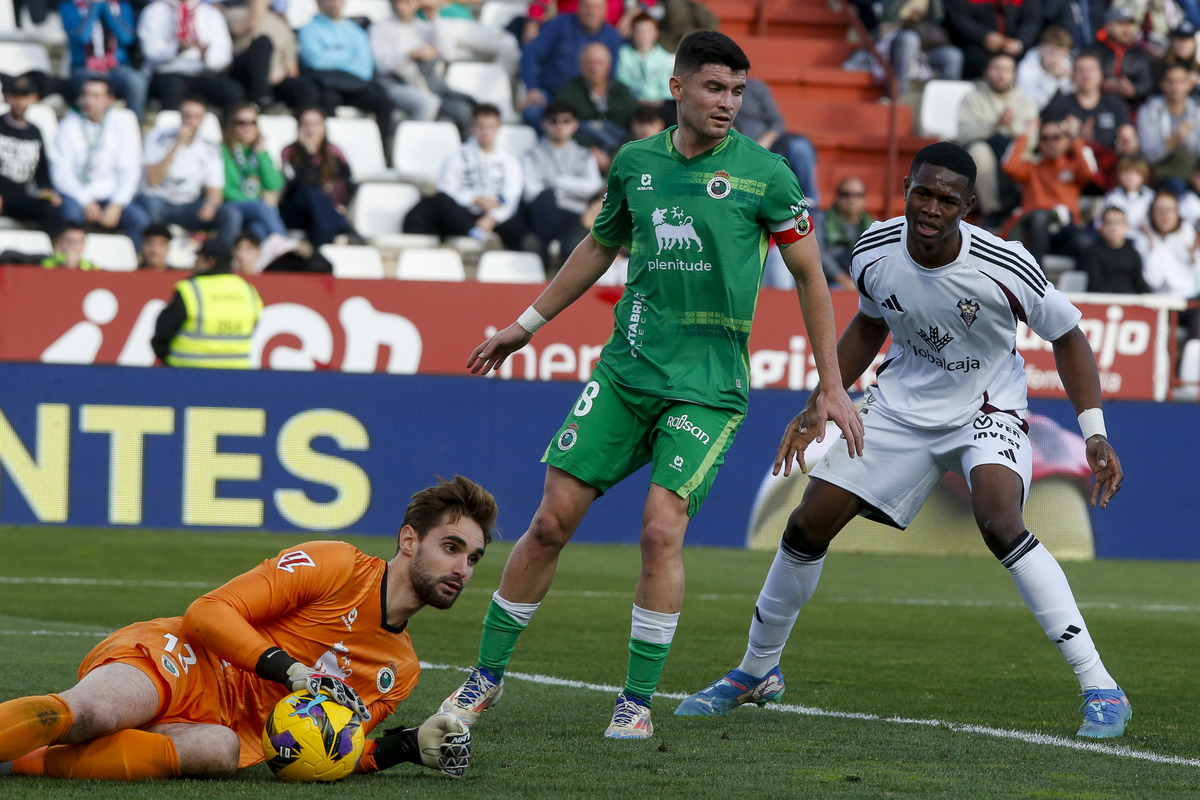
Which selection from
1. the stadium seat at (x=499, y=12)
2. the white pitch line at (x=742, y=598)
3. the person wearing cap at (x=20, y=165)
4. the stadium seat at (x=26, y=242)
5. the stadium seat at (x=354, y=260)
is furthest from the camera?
the stadium seat at (x=499, y=12)

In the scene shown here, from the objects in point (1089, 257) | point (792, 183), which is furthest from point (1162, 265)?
point (792, 183)

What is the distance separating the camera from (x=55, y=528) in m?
11.8

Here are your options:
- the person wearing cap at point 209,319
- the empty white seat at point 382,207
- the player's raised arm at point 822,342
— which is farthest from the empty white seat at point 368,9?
the player's raised arm at point 822,342

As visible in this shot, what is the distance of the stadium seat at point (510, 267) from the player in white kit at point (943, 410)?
30.1ft

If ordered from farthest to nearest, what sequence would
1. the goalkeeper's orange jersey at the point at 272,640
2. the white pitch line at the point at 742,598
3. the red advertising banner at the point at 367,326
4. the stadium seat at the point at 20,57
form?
1. the stadium seat at the point at 20,57
2. the red advertising banner at the point at 367,326
3. the white pitch line at the point at 742,598
4. the goalkeeper's orange jersey at the point at 272,640

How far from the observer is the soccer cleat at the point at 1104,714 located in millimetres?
5262

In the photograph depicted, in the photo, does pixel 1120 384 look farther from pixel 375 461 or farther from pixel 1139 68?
pixel 375 461

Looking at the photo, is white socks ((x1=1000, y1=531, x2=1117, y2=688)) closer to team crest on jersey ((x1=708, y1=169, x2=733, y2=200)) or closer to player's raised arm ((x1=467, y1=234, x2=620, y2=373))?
team crest on jersey ((x1=708, y1=169, x2=733, y2=200))

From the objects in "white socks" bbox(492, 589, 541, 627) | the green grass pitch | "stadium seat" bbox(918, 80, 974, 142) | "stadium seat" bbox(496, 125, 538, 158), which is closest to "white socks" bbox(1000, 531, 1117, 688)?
the green grass pitch

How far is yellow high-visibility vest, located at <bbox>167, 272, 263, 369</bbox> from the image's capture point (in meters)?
12.4

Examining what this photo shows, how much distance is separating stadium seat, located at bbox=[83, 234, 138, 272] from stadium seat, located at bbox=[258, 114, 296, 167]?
1.94 m

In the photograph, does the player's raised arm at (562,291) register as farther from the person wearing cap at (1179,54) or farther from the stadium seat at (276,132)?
the person wearing cap at (1179,54)

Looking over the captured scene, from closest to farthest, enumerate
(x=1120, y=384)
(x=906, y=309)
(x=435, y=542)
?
(x=435, y=542) → (x=906, y=309) → (x=1120, y=384)

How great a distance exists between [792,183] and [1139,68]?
14647mm
